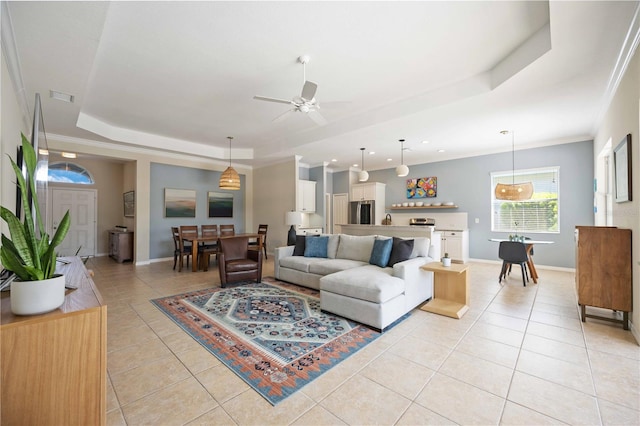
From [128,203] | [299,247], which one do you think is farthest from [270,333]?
[128,203]

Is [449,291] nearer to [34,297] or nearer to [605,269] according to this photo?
[605,269]

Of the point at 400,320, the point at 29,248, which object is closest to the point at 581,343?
the point at 400,320

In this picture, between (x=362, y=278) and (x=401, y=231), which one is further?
(x=401, y=231)

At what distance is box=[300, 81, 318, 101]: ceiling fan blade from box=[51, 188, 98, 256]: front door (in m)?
8.07

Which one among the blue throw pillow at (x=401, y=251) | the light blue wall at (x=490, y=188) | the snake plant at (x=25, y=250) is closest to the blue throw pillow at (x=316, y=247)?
the blue throw pillow at (x=401, y=251)

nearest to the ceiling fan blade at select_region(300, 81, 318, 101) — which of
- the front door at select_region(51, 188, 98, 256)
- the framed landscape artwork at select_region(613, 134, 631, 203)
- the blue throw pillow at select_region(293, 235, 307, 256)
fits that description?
the blue throw pillow at select_region(293, 235, 307, 256)

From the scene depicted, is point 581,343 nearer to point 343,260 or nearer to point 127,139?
point 343,260

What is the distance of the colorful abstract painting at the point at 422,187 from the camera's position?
7.65 metres

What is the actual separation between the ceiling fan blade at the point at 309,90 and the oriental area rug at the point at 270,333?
98.9 inches

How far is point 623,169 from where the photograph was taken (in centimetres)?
300

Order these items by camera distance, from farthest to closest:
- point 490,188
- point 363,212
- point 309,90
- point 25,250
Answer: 1. point 363,212
2. point 490,188
3. point 309,90
4. point 25,250

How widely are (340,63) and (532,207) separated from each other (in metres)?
5.59

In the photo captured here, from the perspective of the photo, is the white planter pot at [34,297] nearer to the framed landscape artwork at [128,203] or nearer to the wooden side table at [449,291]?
the wooden side table at [449,291]

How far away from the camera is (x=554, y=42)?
2504mm
